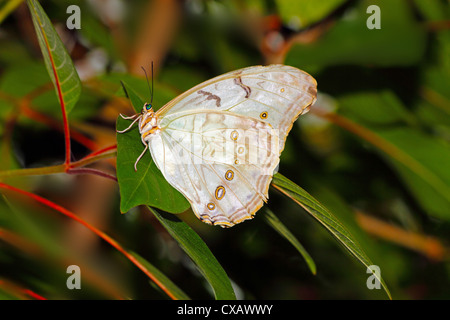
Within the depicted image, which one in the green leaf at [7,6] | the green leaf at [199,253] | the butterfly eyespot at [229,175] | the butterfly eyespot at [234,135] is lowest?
the green leaf at [199,253]

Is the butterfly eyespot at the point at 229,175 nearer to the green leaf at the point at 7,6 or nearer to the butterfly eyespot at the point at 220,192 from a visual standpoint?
the butterfly eyespot at the point at 220,192

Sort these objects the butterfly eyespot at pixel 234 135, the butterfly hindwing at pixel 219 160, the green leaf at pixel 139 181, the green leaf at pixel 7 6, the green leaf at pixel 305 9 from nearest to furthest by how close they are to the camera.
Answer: the green leaf at pixel 139 181, the butterfly hindwing at pixel 219 160, the butterfly eyespot at pixel 234 135, the green leaf at pixel 7 6, the green leaf at pixel 305 9

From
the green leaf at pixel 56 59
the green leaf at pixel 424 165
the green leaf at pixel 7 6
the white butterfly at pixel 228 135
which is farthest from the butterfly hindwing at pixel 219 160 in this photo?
the green leaf at pixel 424 165

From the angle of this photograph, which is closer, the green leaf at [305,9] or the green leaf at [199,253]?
the green leaf at [199,253]

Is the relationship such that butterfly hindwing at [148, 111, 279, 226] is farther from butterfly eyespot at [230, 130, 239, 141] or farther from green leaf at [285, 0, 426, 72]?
green leaf at [285, 0, 426, 72]

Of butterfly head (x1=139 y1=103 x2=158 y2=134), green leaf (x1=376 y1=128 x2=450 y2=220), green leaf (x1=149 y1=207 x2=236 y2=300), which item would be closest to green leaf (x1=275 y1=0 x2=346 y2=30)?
green leaf (x1=376 y1=128 x2=450 y2=220)

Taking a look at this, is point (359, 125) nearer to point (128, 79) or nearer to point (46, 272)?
point (128, 79)

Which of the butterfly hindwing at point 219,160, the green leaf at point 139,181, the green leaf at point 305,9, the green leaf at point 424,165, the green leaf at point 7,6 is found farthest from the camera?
the green leaf at point 424,165
